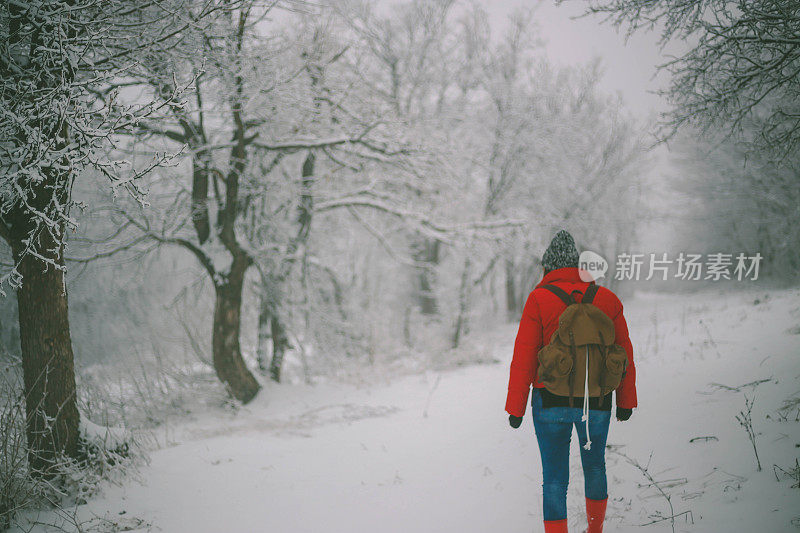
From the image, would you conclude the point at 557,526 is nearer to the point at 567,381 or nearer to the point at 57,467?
the point at 567,381

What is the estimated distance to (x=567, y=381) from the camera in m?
2.47

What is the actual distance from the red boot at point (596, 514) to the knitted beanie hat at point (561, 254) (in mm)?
1506

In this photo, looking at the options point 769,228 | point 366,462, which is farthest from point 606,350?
point 769,228

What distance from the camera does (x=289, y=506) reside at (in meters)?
3.81

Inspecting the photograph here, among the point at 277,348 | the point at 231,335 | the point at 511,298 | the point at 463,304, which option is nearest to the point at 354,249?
the point at 463,304

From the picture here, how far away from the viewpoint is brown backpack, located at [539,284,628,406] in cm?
242

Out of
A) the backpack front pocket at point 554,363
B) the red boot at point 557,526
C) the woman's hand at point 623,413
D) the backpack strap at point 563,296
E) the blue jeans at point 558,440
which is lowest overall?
the red boot at point 557,526

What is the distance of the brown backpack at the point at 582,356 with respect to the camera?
7.95ft

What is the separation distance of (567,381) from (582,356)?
17cm

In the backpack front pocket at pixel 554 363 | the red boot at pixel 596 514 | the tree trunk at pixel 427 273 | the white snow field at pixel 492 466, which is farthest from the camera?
the tree trunk at pixel 427 273

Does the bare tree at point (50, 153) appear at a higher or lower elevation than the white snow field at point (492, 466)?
higher

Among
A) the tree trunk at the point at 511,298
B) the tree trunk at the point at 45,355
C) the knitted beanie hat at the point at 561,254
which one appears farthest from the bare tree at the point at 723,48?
the tree trunk at the point at 511,298

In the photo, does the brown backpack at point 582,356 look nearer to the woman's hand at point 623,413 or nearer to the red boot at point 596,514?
the woman's hand at point 623,413

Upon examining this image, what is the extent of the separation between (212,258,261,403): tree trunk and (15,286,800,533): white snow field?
160cm
